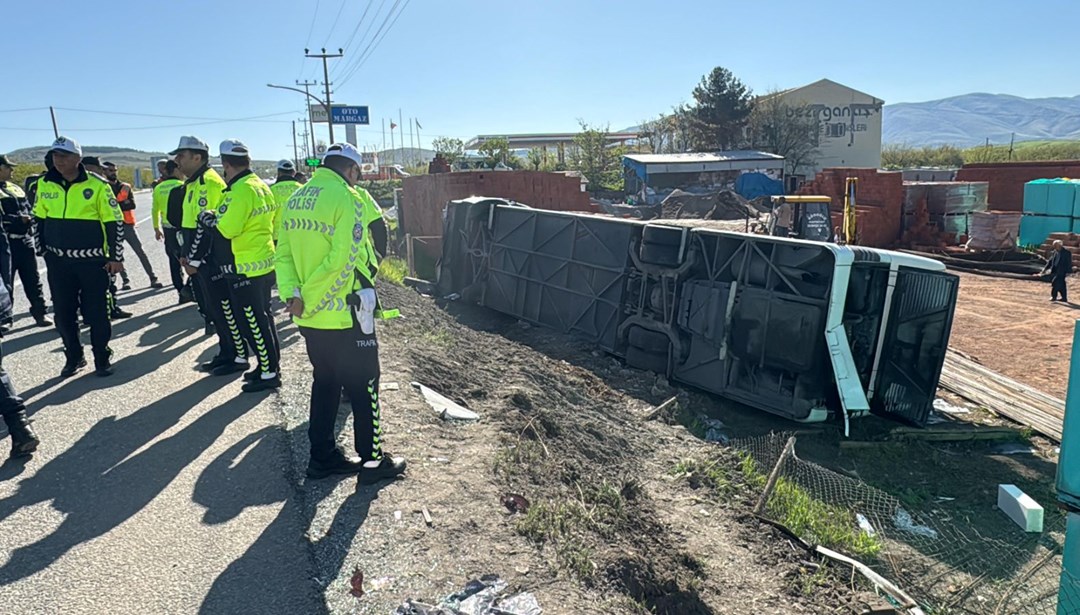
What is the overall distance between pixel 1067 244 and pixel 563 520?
2114 centimetres

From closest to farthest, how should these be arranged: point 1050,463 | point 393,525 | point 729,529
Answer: point 393,525 < point 729,529 < point 1050,463

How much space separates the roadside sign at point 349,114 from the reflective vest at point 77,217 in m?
35.2

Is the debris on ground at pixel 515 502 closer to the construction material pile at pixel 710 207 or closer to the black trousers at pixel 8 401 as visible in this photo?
the black trousers at pixel 8 401

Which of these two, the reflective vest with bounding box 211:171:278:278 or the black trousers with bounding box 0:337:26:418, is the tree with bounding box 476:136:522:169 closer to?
the reflective vest with bounding box 211:171:278:278

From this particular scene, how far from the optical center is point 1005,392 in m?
8.84

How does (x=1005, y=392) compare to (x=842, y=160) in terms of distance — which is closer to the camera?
(x=1005, y=392)

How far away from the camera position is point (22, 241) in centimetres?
738

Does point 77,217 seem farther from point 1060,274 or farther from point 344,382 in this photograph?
point 1060,274

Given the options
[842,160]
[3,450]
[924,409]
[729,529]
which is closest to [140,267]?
[3,450]

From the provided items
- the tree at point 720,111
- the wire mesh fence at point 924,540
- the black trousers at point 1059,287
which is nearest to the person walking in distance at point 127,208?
the wire mesh fence at point 924,540

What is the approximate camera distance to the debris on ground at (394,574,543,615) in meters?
2.76

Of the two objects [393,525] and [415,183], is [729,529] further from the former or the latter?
[415,183]

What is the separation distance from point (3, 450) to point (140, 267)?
8.25 m

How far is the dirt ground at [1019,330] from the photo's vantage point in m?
10.4
